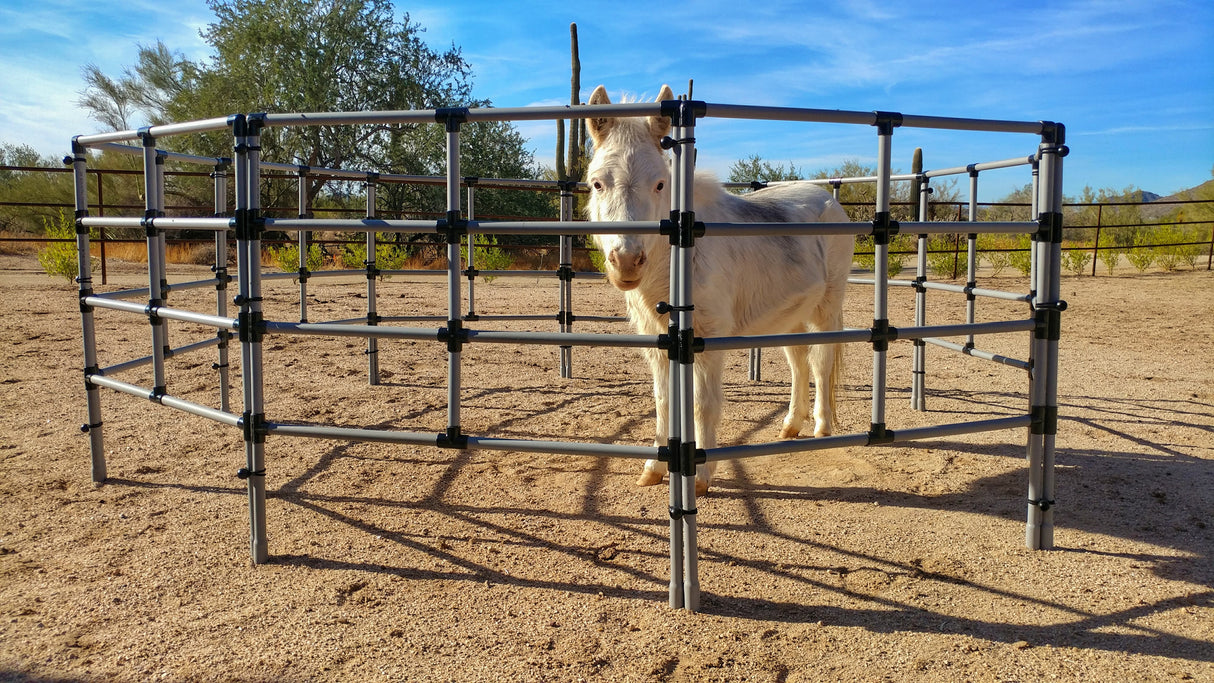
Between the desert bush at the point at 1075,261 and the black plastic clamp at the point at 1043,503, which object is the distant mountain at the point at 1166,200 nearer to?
the desert bush at the point at 1075,261

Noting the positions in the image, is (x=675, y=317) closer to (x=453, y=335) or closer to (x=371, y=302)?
(x=453, y=335)

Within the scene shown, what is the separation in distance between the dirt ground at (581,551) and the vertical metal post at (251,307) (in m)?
0.28

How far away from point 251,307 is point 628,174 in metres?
1.77

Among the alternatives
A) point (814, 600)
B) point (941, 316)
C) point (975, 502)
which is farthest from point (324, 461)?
point (941, 316)

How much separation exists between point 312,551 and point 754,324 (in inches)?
109

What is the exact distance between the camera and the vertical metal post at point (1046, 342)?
3135 millimetres

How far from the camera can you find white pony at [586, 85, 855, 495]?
328 centimetres

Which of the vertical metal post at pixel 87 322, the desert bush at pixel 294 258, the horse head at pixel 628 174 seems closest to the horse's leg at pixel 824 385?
the horse head at pixel 628 174

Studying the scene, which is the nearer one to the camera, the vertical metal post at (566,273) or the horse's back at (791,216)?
the horse's back at (791,216)

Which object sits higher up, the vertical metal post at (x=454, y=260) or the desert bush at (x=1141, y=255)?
the desert bush at (x=1141, y=255)

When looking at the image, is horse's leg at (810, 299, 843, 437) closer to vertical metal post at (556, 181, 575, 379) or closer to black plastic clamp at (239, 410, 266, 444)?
vertical metal post at (556, 181, 575, 379)

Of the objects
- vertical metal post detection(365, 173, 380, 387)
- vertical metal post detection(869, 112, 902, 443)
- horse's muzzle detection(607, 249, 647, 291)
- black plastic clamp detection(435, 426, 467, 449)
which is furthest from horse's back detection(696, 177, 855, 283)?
vertical metal post detection(365, 173, 380, 387)

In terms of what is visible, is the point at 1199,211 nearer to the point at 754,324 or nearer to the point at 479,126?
the point at 479,126

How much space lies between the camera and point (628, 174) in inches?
129
